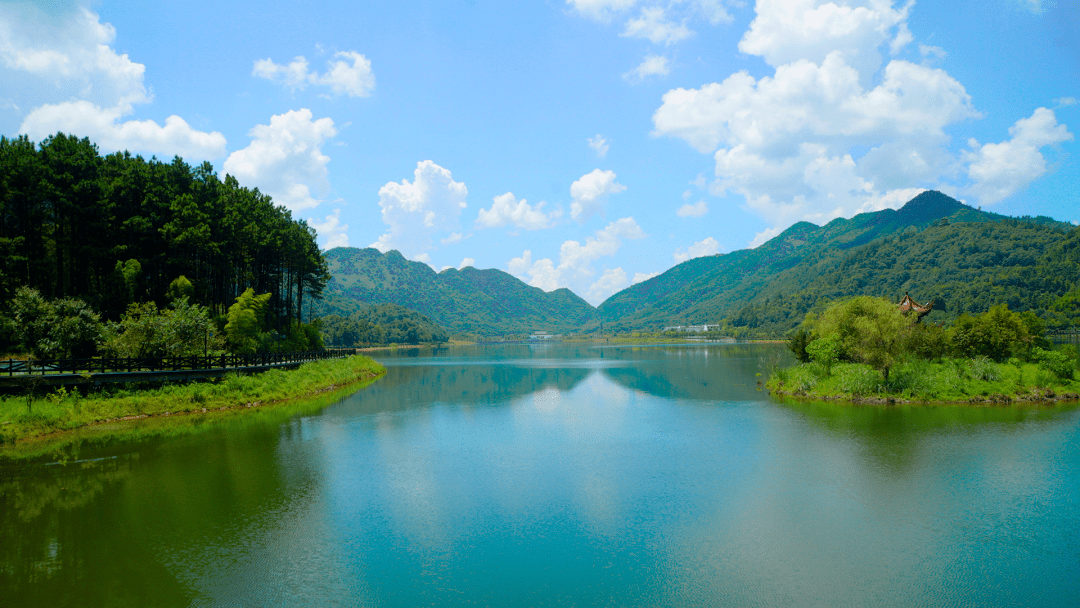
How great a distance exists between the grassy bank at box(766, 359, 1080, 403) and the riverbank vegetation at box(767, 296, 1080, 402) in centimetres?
5

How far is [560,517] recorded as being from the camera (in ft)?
50.2

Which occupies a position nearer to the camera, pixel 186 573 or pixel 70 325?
pixel 186 573

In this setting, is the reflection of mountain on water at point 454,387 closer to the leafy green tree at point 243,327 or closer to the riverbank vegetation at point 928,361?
the leafy green tree at point 243,327

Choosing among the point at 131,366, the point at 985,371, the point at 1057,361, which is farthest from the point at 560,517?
the point at 1057,361

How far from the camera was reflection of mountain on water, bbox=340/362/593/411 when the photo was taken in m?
42.0

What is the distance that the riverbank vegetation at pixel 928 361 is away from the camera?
3475 centimetres

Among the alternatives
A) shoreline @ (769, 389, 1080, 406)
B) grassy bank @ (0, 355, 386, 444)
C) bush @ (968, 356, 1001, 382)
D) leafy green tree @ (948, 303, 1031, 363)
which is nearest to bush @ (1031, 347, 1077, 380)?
leafy green tree @ (948, 303, 1031, 363)

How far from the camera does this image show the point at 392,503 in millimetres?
16578

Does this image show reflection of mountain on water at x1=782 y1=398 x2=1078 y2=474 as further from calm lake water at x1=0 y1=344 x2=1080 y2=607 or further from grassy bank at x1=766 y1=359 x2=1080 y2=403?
grassy bank at x1=766 y1=359 x2=1080 y2=403

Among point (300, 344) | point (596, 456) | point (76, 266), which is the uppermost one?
point (76, 266)

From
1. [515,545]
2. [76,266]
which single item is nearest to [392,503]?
[515,545]

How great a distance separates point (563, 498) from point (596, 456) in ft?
20.7

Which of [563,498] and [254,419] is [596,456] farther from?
[254,419]

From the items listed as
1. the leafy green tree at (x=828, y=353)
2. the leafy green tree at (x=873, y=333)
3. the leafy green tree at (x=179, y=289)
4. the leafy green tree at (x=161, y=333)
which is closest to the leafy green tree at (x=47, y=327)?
the leafy green tree at (x=161, y=333)
